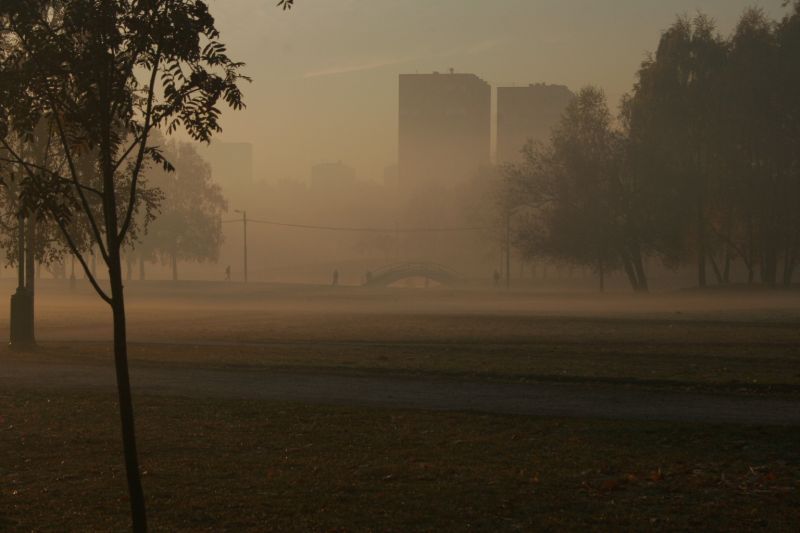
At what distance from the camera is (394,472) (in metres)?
11.1

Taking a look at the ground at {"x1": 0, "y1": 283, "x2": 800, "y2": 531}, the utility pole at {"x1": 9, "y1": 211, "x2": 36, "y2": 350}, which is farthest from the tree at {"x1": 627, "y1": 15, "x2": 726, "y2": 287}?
the utility pole at {"x1": 9, "y1": 211, "x2": 36, "y2": 350}

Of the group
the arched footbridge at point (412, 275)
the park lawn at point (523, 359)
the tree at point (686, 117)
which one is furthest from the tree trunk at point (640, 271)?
the arched footbridge at point (412, 275)

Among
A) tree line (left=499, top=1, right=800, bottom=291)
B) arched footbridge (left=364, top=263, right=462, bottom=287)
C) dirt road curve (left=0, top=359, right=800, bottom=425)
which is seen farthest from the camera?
arched footbridge (left=364, top=263, right=462, bottom=287)

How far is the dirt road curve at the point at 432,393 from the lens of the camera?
15.0m

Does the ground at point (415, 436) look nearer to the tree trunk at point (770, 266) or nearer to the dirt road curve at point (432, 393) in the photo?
the dirt road curve at point (432, 393)

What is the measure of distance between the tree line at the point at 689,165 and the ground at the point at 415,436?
3282cm

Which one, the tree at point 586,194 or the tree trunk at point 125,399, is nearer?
the tree trunk at point 125,399

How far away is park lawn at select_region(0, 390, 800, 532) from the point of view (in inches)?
364

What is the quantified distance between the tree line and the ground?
32.8m

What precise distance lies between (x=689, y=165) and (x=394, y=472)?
5345 cm

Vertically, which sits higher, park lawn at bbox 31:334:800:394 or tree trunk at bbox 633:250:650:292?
tree trunk at bbox 633:250:650:292

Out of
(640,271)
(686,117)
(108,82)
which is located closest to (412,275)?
(640,271)

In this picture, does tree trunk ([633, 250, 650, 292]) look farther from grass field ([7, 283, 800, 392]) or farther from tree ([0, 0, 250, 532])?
tree ([0, 0, 250, 532])

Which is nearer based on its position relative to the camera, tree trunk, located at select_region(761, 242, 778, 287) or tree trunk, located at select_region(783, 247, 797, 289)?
tree trunk, located at select_region(761, 242, 778, 287)
